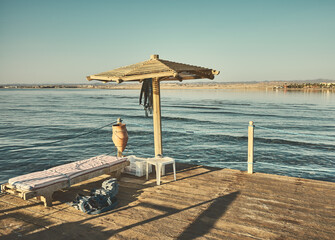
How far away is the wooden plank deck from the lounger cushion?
535 mm

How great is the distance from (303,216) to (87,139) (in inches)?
745

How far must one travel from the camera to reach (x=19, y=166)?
13.5 m

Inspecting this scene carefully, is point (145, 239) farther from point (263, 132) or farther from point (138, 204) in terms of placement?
point (263, 132)

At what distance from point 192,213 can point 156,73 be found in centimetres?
315

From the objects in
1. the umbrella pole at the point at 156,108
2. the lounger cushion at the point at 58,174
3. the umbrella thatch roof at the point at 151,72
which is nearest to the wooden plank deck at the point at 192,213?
the lounger cushion at the point at 58,174

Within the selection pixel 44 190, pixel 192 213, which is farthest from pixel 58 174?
pixel 192 213

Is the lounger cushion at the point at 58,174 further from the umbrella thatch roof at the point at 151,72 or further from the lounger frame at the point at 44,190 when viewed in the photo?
the umbrella thatch roof at the point at 151,72

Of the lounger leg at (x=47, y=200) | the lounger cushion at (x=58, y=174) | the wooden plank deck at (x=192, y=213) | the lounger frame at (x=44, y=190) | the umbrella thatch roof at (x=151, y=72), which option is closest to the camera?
the wooden plank deck at (x=192, y=213)

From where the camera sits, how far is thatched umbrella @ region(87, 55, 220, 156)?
559 centimetres

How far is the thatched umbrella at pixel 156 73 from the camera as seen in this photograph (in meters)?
5.59

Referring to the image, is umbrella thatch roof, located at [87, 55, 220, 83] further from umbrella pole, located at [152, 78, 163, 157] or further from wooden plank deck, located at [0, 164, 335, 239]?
wooden plank deck, located at [0, 164, 335, 239]

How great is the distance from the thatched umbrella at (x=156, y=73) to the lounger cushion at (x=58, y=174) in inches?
65.1

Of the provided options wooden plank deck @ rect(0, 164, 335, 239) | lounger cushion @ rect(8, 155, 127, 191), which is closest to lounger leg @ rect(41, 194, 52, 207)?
wooden plank deck @ rect(0, 164, 335, 239)

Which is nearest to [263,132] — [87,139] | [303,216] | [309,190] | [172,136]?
[172,136]
